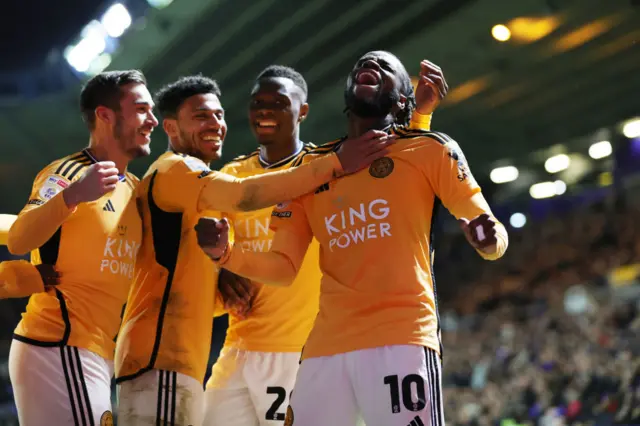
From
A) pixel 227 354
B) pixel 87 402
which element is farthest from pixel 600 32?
pixel 87 402

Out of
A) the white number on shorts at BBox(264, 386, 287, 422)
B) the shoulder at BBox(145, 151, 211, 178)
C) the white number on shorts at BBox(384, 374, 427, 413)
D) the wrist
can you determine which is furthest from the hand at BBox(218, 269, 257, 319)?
the white number on shorts at BBox(384, 374, 427, 413)

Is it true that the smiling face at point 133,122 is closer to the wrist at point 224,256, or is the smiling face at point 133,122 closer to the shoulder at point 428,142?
the wrist at point 224,256

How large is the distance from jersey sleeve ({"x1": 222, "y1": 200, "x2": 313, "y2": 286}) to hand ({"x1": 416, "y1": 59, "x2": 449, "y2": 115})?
0.68m

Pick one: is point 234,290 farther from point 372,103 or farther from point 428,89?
point 428,89

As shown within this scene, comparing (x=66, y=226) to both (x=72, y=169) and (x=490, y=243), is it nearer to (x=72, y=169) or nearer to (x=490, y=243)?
(x=72, y=169)

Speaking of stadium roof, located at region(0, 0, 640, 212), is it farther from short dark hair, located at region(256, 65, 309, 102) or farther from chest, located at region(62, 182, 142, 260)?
chest, located at region(62, 182, 142, 260)

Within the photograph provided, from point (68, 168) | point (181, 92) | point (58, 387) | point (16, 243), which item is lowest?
point (58, 387)

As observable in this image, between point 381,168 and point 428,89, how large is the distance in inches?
19.7

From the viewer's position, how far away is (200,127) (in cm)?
417

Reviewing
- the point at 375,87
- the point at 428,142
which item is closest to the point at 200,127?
the point at 375,87

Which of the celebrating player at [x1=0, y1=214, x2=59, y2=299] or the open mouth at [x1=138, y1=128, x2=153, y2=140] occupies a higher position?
the open mouth at [x1=138, y1=128, x2=153, y2=140]

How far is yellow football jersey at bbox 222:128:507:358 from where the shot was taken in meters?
3.00

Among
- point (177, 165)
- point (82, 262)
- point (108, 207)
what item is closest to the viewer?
point (82, 262)

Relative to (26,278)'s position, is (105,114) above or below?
above
